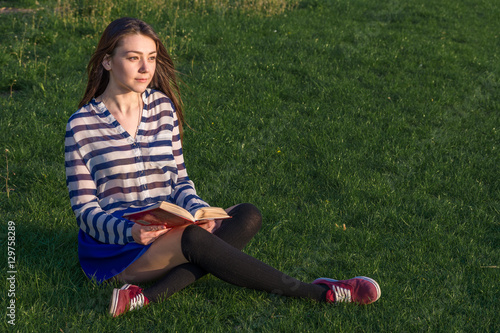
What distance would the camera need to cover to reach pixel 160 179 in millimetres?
4164

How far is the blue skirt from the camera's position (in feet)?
12.7

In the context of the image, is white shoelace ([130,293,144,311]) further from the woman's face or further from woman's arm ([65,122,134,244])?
the woman's face

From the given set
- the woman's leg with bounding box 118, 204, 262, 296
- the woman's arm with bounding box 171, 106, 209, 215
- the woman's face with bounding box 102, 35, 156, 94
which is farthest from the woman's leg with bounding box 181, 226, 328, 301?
the woman's face with bounding box 102, 35, 156, 94

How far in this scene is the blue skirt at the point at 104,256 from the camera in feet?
12.7

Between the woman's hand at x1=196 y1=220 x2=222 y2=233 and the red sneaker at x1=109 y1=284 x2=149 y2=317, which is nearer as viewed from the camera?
the red sneaker at x1=109 y1=284 x2=149 y2=317

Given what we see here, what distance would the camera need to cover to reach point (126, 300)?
3.68 m

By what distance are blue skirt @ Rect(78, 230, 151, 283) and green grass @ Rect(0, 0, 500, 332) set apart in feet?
0.38

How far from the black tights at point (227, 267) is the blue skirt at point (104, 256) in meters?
0.25

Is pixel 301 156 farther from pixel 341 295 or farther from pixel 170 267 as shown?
pixel 170 267

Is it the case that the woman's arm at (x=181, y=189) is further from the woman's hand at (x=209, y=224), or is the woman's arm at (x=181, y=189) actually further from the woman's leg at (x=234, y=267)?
the woman's leg at (x=234, y=267)

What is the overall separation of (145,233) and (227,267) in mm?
586

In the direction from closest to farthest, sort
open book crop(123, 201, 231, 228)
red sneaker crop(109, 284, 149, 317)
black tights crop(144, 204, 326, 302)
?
1. open book crop(123, 201, 231, 228)
2. red sneaker crop(109, 284, 149, 317)
3. black tights crop(144, 204, 326, 302)

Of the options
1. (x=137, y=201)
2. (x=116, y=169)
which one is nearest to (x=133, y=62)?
(x=116, y=169)

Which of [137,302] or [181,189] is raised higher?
[181,189]
